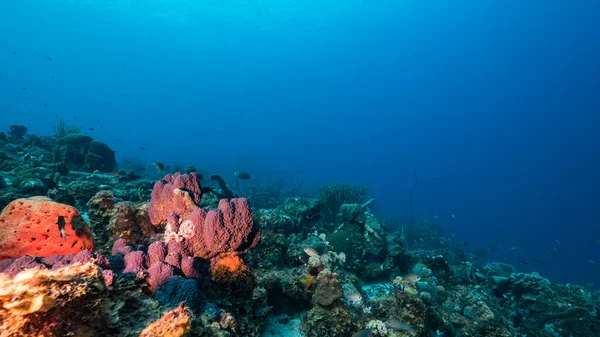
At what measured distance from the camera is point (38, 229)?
10.0ft

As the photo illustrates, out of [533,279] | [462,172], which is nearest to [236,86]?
[462,172]

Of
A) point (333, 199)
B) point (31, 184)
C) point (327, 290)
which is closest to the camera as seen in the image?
point (327, 290)

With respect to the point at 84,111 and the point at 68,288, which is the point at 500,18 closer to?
the point at 68,288

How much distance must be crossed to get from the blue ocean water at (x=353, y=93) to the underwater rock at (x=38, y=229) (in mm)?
65127

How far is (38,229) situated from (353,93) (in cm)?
17024

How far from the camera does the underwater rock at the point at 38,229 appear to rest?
2.96 meters

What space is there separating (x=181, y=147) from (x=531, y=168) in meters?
149

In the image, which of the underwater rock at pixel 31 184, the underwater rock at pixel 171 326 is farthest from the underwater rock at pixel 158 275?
the underwater rock at pixel 31 184

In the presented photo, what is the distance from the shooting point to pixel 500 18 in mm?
108375

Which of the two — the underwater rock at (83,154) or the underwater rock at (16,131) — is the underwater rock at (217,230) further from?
the underwater rock at (16,131)

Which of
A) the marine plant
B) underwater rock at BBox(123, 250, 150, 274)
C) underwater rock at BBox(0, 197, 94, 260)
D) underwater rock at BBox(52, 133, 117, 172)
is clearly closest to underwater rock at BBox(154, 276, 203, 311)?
underwater rock at BBox(123, 250, 150, 274)

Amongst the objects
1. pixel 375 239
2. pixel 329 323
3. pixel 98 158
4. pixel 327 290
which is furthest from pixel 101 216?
pixel 98 158

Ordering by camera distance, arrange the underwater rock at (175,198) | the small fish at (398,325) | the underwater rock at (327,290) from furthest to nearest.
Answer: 1. the underwater rock at (175,198)
2. the underwater rock at (327,290)
3. the small fish at (398,325)

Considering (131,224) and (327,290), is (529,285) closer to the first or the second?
(327,290)
